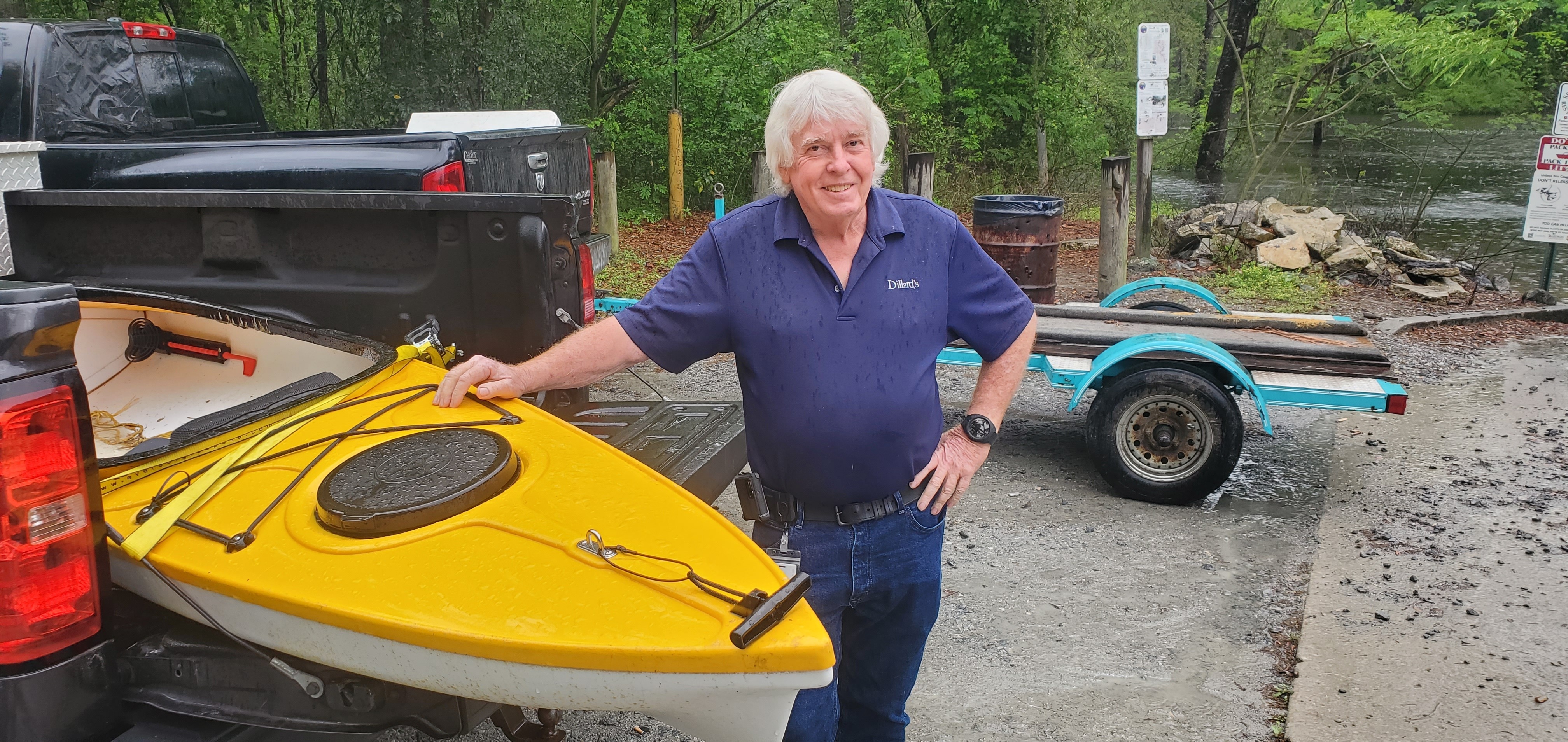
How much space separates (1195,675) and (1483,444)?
358 centimetres

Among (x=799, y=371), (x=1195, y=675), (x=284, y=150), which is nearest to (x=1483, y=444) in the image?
(x=1195, y=675)

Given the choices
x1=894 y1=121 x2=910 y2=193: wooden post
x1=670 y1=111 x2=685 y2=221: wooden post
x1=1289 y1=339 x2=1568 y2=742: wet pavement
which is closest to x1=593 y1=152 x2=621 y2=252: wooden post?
x1=670 y1=111 x2=685 y2=221: wooden post

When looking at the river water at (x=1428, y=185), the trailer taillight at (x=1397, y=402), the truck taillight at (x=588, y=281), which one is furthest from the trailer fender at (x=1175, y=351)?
the river water at (x=1428, y=185)

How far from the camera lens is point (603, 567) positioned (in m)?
2.11

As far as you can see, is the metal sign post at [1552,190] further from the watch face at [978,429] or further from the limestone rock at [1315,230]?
the watch face at [978,429]

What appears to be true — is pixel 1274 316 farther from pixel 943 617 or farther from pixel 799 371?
pixel 799 371

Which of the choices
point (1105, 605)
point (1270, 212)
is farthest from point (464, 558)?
point (1270, 212)

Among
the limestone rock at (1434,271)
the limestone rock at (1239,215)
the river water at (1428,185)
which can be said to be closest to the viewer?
the limestone rock at (1434,271)

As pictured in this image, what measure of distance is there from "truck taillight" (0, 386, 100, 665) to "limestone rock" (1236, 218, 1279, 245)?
38.7ft

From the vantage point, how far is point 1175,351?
5039 mm

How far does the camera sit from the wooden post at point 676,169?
13734 mm

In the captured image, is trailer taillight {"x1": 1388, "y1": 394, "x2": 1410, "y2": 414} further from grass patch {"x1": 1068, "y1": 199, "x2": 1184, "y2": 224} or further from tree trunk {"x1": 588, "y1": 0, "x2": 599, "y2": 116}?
tree trunk {"x1": 588, "y1": 0, "x2": 599, "y2": 116}

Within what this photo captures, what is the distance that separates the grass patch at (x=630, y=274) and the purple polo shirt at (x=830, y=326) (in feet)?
21.5

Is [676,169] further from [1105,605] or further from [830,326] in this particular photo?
[830,326]
